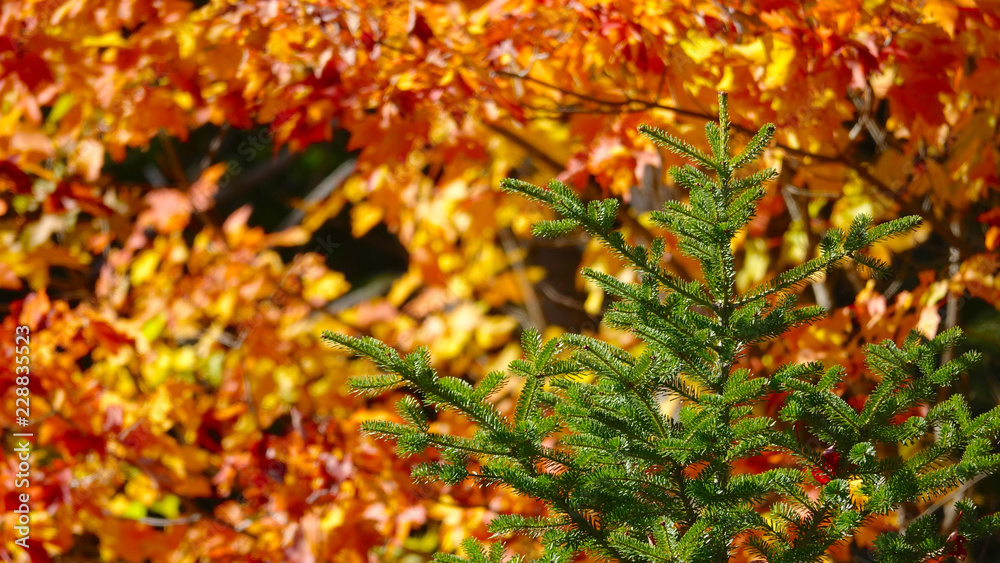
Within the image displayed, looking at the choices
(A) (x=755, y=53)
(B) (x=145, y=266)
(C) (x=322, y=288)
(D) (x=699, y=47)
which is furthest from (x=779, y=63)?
(B) (x=145, y=266)

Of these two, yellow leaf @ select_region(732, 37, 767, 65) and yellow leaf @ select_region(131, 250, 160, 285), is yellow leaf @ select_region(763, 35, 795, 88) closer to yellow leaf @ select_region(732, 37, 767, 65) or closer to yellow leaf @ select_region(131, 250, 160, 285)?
yellow leaf @ select_region(732, 37, 767, 65)

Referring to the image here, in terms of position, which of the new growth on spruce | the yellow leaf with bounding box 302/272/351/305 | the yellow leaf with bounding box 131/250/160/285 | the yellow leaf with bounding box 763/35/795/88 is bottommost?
the yellow leaf with bounding box 302/272/351/305

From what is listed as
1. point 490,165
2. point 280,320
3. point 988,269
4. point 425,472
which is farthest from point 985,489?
point 425,472

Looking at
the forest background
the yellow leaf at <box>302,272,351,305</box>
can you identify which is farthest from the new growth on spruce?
the yellow leaf at <box>302,272,351,305</box>

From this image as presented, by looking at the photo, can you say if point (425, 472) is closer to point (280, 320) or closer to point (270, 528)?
point (270, 528)

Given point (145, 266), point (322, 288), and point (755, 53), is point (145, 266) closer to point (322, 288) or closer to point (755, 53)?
point (322, 288)
